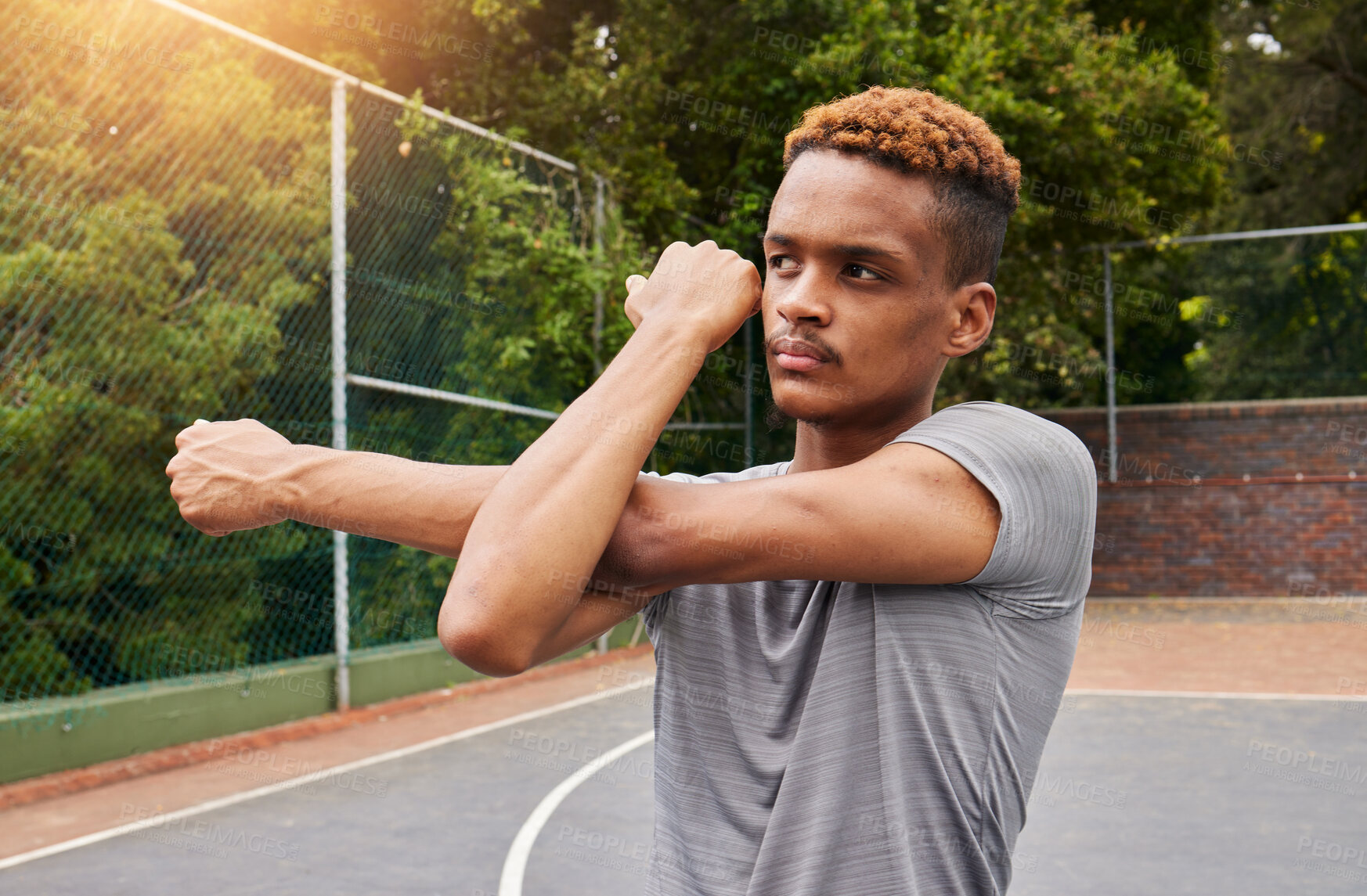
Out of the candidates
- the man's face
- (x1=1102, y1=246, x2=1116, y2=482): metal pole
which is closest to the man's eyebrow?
the man's face

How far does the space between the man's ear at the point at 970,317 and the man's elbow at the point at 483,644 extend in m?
0.65

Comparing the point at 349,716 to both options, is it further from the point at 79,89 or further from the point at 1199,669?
the point at 1199,669

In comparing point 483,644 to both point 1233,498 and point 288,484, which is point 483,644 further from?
point 1233,498

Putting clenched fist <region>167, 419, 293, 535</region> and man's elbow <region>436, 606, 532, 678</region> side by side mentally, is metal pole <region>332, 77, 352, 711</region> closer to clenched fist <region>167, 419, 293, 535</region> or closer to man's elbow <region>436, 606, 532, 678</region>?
clenched fist <region>167, 419, 293, 535</region>

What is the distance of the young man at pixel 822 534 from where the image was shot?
1.37 meters

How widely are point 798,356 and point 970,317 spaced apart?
25 centimetres

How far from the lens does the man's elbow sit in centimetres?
133

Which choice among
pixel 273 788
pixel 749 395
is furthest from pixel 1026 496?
pixel 749 395

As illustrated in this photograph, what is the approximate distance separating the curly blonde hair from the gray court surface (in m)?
4.11

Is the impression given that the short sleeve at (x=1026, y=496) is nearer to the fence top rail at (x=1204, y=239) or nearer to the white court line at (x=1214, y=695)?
the white court line at (x=1214, y=695)

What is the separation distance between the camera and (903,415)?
61.7 inches

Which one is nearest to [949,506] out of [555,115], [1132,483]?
[555,115]

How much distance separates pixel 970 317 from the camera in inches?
61.4

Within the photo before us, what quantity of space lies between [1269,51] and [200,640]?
2113 cm
